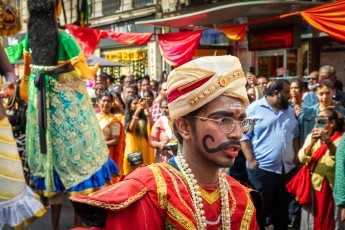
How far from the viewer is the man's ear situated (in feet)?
6.53

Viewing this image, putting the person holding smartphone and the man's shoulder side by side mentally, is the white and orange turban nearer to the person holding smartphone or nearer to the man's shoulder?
the man's shoulder

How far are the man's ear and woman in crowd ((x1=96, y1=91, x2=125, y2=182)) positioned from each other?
14.5 feet

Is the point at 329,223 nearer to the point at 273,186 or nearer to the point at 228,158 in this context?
the point at 273,186

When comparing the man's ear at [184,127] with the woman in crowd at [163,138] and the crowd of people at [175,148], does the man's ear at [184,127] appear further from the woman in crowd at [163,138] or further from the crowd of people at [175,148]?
the woman in crowd at [163,138]

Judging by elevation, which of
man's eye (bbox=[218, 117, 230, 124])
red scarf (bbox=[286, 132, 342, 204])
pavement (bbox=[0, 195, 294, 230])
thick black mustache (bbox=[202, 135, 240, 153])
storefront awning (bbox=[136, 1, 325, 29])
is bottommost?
pavement (bbox=[0, 195, 294, 230])

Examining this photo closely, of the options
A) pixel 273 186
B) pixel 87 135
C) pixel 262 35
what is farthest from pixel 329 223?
pixel 262 35

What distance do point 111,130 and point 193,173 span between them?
4.48 metres

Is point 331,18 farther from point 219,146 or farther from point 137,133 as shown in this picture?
point 219,146

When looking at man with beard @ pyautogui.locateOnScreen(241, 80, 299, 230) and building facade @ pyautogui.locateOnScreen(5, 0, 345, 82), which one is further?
building facade @ pyautogui.locateOnScreen(5, 0, 345, 82)

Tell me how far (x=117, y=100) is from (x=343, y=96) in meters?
3.19

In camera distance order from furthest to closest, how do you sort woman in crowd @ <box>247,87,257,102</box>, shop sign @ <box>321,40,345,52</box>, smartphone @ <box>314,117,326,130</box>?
shop sign @ <box>321,40,345,52</box> < woman in crowd @ <box>247,87,257,102</box> < smartphone @ <box>314,117,326,130</box>

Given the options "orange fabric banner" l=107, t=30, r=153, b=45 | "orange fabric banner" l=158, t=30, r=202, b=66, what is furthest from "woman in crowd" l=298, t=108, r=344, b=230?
"orange fabric banner" l=107, t=30, r=153, b=45

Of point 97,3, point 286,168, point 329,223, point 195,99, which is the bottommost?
point 329,223

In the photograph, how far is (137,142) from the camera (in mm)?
6695
